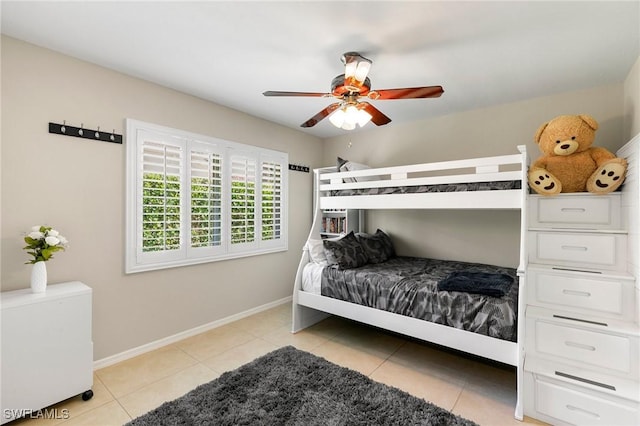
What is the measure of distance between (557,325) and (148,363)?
3188 millimetres

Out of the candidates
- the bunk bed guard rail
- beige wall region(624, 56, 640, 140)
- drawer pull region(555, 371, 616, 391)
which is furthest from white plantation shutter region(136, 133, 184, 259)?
beige wall region(624, 56, 640, 140)

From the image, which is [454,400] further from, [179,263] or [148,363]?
[179,263]

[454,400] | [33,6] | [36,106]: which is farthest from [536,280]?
[36,106]

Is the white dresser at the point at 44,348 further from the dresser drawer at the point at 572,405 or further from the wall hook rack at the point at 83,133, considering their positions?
the dresser drawer at the point at 572,405

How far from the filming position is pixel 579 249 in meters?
2.01

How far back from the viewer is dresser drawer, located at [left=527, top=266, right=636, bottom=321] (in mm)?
1794

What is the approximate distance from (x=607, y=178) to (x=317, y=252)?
8.05ft

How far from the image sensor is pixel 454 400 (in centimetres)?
201

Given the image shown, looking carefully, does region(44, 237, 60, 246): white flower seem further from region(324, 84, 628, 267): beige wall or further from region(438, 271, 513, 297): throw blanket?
region(324, 84, 628, 267): beige wall

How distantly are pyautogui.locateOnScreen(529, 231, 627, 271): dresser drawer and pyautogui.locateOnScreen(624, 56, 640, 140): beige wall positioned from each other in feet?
2.95

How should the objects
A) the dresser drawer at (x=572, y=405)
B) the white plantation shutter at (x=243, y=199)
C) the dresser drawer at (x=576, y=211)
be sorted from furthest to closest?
the white plantation shutter at (x=243, y=199), the dresser drawer at (x=576, y=211), the dresser drawer at (x=572, y=405)

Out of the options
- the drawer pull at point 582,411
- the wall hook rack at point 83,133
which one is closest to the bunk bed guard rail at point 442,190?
the drawer pull at point 582,411

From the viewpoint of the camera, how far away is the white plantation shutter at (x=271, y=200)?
3.75 m

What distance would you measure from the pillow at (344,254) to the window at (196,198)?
42.0 inches
